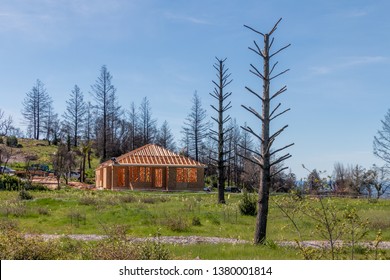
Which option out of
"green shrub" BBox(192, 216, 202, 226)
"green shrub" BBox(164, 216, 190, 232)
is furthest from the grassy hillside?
"green shrub" BBox(164, 216, 190, 232)

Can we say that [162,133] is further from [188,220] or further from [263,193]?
[263,193]

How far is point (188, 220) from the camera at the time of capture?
14.6 m

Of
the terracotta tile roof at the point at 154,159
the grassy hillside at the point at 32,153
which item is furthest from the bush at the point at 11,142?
the terracotta tile roof at the point at 154,159

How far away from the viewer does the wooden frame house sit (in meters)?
37.8

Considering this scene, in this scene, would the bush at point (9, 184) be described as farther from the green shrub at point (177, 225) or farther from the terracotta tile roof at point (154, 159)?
the green shrub at point (177, 225)

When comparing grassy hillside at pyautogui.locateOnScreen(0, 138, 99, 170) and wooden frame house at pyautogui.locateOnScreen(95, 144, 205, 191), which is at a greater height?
grassy hillside at pyautogui.locateOnScreen(0, 138, 99, 170)

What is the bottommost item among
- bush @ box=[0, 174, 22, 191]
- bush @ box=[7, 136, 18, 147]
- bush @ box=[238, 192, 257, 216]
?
bush @ box=[238, 192, 257, 216]

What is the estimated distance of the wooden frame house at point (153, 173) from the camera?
3775cm

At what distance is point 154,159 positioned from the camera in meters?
38.7

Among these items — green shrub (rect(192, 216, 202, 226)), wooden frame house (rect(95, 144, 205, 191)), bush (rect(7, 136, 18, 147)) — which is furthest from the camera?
bush (rect(7, 136, 18, 147))

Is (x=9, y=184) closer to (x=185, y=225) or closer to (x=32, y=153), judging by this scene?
(x=185, y=225)

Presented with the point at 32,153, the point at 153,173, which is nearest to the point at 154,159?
the point at 153,173

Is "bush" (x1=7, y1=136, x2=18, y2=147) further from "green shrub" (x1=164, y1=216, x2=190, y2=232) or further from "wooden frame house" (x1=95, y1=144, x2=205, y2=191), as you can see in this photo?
"green shrub" (x1=164, y1=216, x2=190, y2=232)
